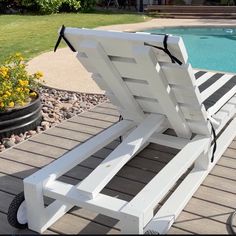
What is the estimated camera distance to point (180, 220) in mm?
2553

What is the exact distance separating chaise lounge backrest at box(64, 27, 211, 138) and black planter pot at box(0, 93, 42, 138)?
1.22 metres

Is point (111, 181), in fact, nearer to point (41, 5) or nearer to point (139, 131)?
point (139, 131)

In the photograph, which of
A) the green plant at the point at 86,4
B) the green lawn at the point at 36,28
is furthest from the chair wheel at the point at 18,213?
the green plant at the point at 86,4

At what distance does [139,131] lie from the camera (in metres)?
2.84

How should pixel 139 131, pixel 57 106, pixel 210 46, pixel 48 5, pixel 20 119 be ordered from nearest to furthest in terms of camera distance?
1. pixel 139 131
2. pixel 20 119
3. pixel 57 106
4. pixel 210 46
5. pixel 48 5

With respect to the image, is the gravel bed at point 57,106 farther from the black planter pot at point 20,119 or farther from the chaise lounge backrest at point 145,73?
the chaise lounge backrest at point 145,73

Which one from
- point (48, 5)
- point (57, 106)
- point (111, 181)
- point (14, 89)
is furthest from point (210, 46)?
point (111, 181)

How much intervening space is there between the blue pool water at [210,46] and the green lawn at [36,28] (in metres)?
2.40

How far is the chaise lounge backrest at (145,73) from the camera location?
7.72 ft

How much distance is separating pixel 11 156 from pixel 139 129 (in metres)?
1.34

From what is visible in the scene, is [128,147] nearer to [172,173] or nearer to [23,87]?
[172,173]

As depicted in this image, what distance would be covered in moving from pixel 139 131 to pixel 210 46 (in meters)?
9.04

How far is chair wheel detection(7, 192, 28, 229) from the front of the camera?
7.95 ft

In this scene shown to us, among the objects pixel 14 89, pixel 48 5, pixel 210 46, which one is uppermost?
pixel 14 89
